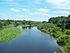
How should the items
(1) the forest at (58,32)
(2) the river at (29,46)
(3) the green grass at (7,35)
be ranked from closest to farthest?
(2) the river at (29,46) → (1) the forest at (58,32) → (3) the green grass at (7,35)

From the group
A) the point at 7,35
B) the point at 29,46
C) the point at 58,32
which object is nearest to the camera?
the point at 29,46

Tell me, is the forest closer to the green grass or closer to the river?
the green grass

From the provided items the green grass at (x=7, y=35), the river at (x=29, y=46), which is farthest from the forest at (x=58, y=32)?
the river at (x=29, y=46)

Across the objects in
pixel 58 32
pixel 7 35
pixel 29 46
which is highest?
pixel 58 32

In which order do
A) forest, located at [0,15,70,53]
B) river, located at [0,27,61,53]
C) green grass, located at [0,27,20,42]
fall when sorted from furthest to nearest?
green grass, located at [0,27,20,42]
forest, located at [0,15,70,53]
river, located at [0,27,61,53]

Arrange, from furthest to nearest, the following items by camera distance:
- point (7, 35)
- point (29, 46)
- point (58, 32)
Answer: point (58, 32) → point (7, 35) → point (29, 46)

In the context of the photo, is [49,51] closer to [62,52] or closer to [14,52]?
[62,52]

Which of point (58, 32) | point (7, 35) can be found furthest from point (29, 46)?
point (58, 32)

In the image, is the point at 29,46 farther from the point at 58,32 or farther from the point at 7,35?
the point at 58,32

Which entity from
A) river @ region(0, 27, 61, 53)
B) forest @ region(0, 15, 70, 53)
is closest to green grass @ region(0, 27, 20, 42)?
forest @ region(0, 15, 70, 53)

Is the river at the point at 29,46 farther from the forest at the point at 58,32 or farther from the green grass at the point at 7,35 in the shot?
the green grass at the point at 7,35

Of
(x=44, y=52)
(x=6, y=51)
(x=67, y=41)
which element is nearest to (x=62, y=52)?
(x=44, y=52)

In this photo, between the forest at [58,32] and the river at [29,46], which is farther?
the forest at [58,32]
